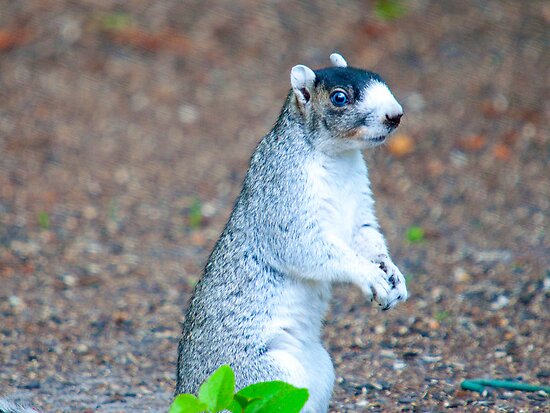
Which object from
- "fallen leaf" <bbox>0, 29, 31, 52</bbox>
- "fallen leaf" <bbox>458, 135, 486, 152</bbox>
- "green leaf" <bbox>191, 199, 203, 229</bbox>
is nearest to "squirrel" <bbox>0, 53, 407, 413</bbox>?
"green leaf" <bbox>191, 199, 203, 229</bbox>

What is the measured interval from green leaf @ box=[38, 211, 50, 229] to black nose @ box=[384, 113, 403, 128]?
4.11 m

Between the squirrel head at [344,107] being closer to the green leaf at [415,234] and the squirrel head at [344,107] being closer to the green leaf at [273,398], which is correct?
the green leaf at [273,398]

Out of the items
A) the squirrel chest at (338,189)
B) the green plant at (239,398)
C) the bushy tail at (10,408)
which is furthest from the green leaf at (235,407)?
the bushy tail at (10,408)

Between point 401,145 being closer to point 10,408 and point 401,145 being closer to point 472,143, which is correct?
point 472,143

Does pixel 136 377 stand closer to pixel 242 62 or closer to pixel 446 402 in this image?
pixel 446 402

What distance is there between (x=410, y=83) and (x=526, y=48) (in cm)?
119

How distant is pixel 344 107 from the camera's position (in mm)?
3883

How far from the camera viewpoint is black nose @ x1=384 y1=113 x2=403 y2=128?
377 cm

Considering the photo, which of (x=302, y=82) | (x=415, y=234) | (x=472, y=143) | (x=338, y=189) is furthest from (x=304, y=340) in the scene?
(x=472, y=143)

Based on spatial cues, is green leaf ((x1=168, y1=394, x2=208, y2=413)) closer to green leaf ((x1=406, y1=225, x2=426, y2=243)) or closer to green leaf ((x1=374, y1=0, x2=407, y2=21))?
green leaf ((x1=406, y1=225, x2=426, y2=243))

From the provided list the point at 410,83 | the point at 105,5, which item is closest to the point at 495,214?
the point at 410,83

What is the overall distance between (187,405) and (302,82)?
59.0 inches

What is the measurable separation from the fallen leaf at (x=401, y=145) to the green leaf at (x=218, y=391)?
16.2 ft

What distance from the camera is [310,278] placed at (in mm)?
3896
